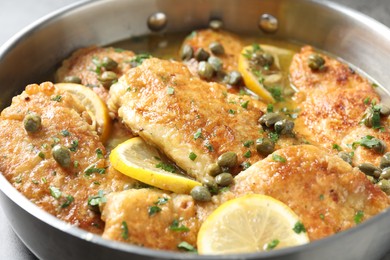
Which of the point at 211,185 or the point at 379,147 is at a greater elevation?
the point at 211,185

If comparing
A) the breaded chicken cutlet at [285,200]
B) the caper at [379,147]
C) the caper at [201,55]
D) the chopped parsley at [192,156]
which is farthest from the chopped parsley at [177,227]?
the caper at [201,55]

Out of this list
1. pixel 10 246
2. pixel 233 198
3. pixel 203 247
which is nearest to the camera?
pixel 203 247

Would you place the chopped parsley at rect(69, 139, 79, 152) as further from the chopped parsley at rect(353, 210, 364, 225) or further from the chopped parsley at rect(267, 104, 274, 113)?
the chopped parsley at rect(353, 210, 364, 225)

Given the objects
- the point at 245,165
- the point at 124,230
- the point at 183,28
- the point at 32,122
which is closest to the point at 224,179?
the point at 245,165

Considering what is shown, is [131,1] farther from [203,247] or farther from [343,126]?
[203,247]

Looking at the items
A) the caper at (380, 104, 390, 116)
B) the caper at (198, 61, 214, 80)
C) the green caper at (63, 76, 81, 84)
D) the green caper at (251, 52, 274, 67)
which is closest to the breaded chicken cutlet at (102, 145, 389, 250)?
the caper at (380, 104, 390, 116)

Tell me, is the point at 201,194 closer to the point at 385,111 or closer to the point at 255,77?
the point at 255,77

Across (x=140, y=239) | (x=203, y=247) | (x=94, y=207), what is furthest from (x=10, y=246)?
(x=203, y=247)
